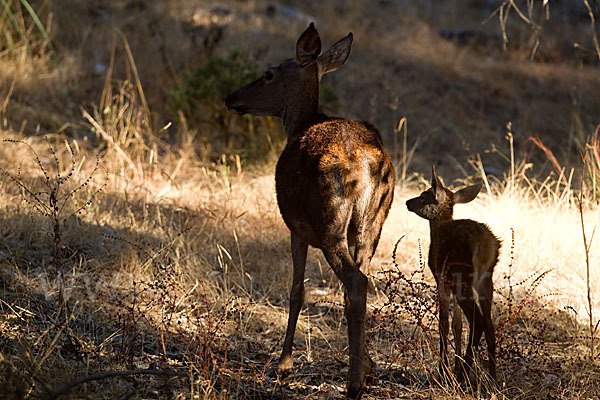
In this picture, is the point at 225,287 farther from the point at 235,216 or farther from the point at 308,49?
the point at 308,49

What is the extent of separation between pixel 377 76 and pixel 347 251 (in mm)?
7776

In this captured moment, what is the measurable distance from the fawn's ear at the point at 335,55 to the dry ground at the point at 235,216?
135cm

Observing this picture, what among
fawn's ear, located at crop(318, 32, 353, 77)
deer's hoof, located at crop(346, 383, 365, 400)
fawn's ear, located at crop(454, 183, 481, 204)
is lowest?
deer's hoof, located at crop(346, 383, 365, 400)

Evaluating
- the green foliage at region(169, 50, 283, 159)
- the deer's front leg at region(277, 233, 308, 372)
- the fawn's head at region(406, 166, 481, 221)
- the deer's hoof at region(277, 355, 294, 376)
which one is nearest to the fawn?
the fawn's head at region(406, 166, 481, 221)

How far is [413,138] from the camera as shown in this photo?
10.0 metres

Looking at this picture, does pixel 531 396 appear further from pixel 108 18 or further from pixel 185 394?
pixel 108 18

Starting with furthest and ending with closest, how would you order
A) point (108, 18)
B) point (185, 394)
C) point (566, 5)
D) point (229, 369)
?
point (566, 5) < point (108, 18) < point (229, 369) < point (185, 394)

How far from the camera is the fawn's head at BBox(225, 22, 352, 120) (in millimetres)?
4770

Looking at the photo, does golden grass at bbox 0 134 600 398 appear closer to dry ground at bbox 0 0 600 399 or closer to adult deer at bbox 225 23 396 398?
dry ground at bbox 0 0 600 399

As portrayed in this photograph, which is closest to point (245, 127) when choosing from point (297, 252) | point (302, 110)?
point (302, 110)

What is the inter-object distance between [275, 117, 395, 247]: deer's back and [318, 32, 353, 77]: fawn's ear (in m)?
0.86

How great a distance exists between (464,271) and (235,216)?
294 cm

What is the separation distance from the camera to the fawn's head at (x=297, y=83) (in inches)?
188

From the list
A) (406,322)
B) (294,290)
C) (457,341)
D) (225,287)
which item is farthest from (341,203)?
(406,322)
